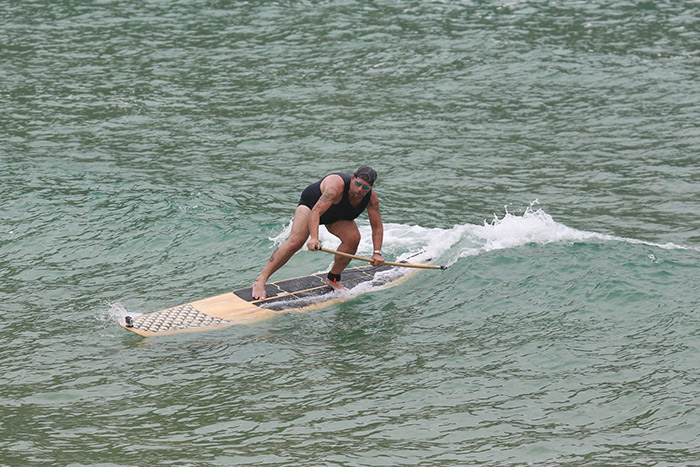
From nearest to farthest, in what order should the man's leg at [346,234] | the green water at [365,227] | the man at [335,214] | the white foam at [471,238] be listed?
the green water at [365,227]
the man at [335,214]
the man's leg at [346,234]
the white foam at [471,238]

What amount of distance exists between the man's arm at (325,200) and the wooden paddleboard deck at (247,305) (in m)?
1.00

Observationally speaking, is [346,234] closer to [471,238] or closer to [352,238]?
[352,238]

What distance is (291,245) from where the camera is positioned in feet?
39.3

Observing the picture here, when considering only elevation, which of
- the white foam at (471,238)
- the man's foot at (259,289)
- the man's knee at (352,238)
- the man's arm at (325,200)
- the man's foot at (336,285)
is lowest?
the white foam at (471,238)

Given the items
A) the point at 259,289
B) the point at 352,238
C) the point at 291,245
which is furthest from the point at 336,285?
the point at 259,289

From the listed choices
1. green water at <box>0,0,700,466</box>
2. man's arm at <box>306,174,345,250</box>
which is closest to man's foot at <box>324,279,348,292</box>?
green water at <box>0,0,700,466</box>

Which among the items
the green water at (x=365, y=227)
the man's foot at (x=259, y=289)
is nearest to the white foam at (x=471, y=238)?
the green water at (x=365, y=227)

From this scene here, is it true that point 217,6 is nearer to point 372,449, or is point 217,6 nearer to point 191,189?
point 191,189

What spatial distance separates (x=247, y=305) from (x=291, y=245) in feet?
3.20

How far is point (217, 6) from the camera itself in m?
30.8

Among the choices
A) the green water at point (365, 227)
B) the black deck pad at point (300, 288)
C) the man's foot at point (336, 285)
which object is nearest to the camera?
the green water at point (365, 227)

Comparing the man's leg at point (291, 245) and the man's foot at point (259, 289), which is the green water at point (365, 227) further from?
the man's leg at point (291, 245)

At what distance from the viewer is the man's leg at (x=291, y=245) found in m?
11.9

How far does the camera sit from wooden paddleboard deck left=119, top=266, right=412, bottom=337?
11.2 meters
